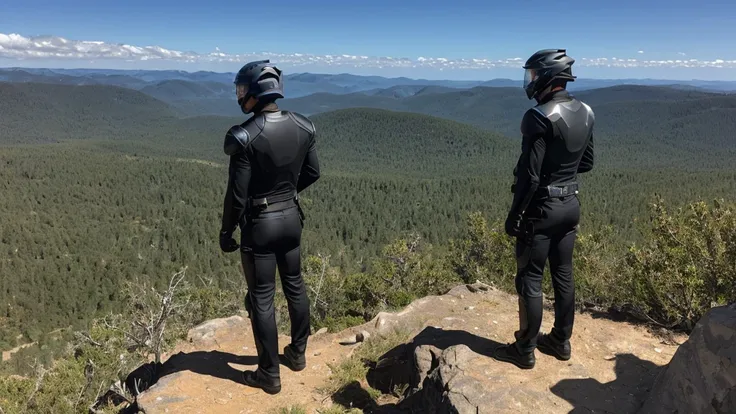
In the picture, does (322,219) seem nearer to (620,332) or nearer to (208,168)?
(208,168)

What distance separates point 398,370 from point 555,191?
2935 mm

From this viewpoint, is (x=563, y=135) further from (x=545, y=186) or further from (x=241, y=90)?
(x=241, y=90)

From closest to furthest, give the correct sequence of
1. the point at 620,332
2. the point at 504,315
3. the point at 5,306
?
the point at 620,332
the point at 504,315
the point at 5,306

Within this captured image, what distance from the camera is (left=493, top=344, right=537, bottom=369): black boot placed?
178 inches

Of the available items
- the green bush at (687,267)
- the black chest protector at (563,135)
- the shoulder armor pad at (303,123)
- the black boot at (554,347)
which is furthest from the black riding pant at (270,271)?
the green bush at (687,267)

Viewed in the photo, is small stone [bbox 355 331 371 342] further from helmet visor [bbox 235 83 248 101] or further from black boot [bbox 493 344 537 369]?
helmet visor [bbox 235 83 248 101]

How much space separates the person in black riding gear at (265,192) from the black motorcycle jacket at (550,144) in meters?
2.08

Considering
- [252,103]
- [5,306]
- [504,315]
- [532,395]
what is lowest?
[5,306]

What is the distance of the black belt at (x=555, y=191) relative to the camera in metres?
4.20

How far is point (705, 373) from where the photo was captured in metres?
3.35

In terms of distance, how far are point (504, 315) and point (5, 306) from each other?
74.1 metres

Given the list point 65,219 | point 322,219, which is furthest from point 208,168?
point 322,219

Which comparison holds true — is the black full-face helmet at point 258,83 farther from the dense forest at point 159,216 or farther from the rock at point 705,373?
the dense forest at point 159,216

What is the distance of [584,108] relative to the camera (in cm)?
423
